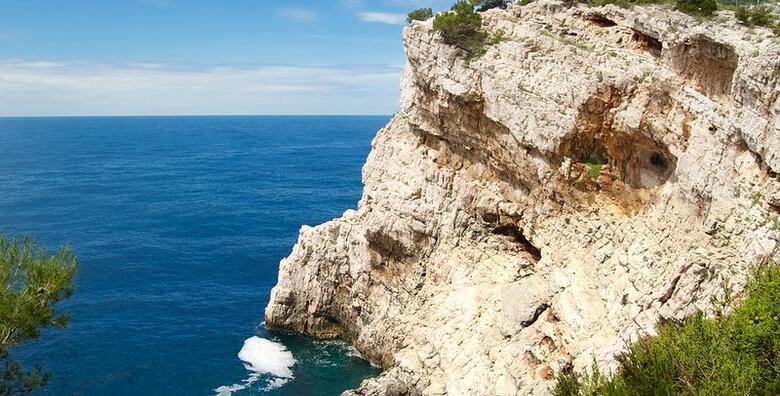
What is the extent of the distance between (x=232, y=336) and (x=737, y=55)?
42.2 meters

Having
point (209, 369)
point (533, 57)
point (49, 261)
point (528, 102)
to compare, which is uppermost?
point (533, 57)

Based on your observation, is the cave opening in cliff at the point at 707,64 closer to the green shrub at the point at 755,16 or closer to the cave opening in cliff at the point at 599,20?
the green shrub at the point at 755,16

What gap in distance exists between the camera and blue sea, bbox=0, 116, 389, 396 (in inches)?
1775

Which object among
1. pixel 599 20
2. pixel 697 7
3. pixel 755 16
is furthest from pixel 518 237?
pixel 755 16

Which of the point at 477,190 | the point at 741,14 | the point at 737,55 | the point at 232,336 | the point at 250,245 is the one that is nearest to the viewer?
the point at 737,55

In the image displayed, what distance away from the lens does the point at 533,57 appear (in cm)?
3659

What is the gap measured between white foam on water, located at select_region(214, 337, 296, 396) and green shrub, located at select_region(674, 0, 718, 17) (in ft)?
115

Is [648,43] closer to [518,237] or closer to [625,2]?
[625,2]

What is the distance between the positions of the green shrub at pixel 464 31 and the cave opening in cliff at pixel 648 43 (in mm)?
9565

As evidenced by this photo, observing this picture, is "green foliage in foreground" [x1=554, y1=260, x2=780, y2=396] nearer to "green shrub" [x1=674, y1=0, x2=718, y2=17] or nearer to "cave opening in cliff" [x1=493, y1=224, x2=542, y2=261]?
"green shrub" [x1=674, y1=0, x2=718, y2=17]

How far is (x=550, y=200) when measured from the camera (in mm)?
37312

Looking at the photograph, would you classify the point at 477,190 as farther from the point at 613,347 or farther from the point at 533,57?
the point at 613,347

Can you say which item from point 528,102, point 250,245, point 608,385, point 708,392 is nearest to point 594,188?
point 528,102

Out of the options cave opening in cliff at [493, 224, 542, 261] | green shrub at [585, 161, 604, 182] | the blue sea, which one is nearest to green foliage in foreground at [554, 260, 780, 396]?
green shrub at [585, 161, 604, 182]
